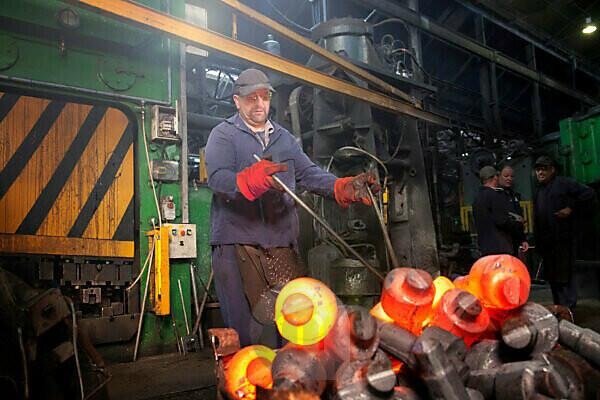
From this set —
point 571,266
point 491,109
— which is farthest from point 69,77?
point 491,109

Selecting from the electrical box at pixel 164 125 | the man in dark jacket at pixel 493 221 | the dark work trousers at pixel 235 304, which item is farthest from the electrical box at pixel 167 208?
the man in dark jacket at pixel 493 221

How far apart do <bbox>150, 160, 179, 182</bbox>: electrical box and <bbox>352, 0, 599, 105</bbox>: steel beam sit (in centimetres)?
492

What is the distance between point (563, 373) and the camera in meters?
1.15

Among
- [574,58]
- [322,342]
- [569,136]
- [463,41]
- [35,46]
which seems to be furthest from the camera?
[574,58]

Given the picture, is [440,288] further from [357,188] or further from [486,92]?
[486,92]

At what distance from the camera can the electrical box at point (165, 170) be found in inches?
152

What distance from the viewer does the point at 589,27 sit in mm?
10539

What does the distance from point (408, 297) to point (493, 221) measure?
3.49 meters

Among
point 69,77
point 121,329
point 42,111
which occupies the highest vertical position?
point 69,77

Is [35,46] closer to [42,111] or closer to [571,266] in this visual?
[42,111]

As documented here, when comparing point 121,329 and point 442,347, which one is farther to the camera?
point 121,329

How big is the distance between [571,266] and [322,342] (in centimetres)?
411

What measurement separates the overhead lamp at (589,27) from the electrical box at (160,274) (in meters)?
11.4

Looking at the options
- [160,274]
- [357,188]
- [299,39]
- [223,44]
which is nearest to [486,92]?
[299,39]
